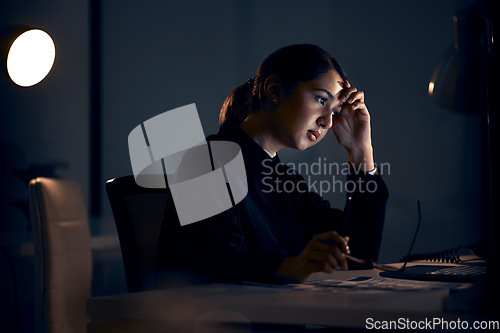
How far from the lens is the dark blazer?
935 mm

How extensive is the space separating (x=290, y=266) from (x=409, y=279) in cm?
22

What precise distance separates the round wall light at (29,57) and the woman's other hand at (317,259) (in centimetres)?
126

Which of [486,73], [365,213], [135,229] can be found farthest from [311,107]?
[486,73]

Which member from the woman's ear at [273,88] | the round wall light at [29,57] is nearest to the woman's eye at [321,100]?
the woman's ear at [273,88]

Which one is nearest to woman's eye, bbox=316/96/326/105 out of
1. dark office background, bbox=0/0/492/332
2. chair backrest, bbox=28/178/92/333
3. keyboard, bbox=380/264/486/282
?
keyboard, bbox=380/264/486/282

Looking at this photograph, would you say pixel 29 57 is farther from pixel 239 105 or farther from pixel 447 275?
pixel 447 275

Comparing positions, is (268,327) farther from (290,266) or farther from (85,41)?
(85,41)

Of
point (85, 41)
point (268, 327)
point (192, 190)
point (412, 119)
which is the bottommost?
point (268, 327)

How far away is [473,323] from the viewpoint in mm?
597

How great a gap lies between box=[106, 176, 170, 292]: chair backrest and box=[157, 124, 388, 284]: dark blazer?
74mm

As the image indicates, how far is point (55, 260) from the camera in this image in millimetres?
1043

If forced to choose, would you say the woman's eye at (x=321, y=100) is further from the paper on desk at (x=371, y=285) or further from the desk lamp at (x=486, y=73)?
the paper on desk at (x=371, y=285)

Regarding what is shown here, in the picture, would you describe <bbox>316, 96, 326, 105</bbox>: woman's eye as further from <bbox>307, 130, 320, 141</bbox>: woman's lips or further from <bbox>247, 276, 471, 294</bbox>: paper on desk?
<bbox>247, 276, 471, 294</bbox>: paper on desk

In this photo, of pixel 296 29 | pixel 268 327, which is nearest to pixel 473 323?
pixel 268 327
